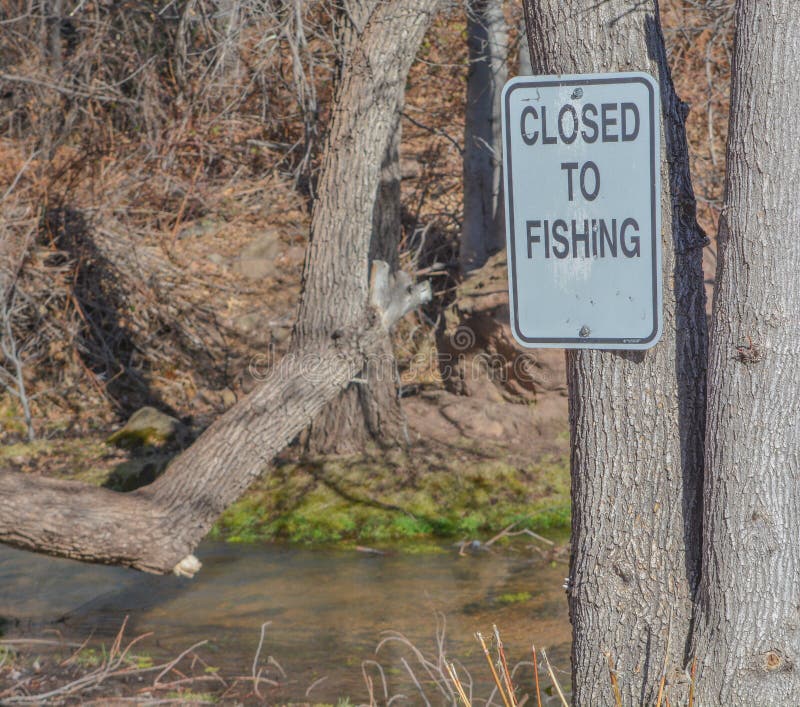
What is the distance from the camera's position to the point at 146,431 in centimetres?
1052

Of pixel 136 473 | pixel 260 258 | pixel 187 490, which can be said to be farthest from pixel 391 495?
pixel 260 258

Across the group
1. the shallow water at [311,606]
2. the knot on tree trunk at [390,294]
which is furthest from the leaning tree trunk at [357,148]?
the shallow water at [311,606]

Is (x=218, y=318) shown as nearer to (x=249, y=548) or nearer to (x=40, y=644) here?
(x=249, y=548)

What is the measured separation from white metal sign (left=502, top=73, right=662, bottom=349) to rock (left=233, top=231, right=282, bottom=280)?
1046 cm

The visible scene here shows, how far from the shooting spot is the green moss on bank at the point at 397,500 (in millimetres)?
8750

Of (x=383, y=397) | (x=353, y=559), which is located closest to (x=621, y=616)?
(x=353, y=559)

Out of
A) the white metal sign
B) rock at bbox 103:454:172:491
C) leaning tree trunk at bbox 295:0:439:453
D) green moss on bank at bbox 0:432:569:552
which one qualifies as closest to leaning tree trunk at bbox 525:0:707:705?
the white metal sign

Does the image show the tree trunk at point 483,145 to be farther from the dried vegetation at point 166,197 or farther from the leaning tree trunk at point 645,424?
the leaning tree trunk at point 645,424

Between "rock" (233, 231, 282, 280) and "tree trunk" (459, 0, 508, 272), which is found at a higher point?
"tree trunk" (459, 0, 508, 272)

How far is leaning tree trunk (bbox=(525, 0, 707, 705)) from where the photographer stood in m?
2.64

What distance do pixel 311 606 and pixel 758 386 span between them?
17.2 feet

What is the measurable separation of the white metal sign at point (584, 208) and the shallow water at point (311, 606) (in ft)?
11.6

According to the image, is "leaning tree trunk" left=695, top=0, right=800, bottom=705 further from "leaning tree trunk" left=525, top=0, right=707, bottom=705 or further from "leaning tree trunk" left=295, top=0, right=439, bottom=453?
"leaning tree trunk" left=295, top=0, right=439, bottom=453

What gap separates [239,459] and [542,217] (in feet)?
11.9
